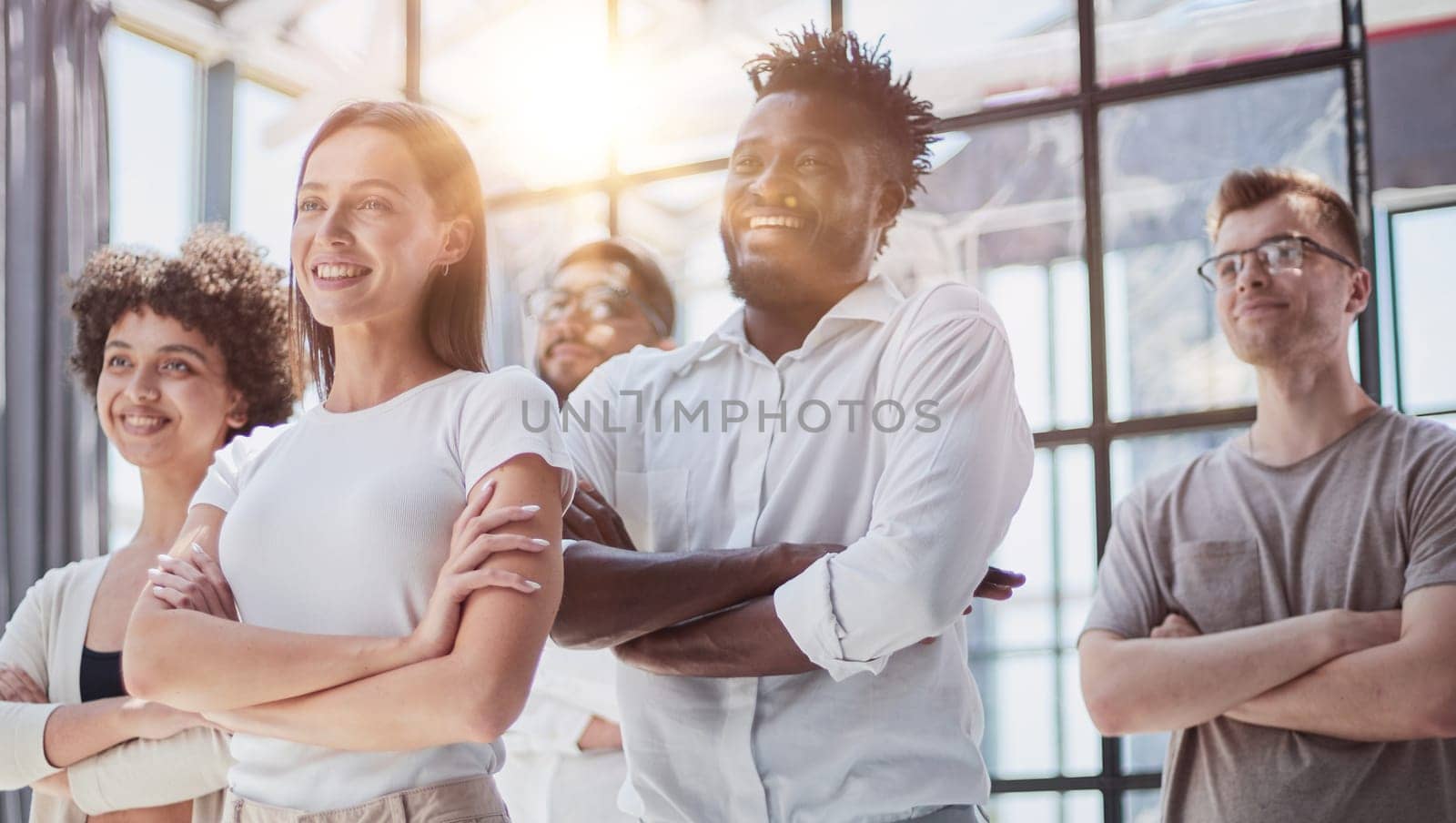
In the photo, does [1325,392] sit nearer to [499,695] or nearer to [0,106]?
[499,695]

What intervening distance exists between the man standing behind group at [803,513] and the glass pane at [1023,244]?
1085mm

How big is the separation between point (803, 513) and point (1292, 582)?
900 mm

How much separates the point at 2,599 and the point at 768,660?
2760mm

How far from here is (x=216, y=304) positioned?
8.16 ft

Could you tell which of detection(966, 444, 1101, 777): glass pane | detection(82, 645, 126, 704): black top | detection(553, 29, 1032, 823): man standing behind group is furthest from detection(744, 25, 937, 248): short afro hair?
detection(82, 645, 126, 704): black top

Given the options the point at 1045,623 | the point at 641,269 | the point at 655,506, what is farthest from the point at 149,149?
the point at 655,506

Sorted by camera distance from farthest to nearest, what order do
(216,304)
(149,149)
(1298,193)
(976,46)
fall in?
(149,149)
(976,46)
(1298,193)
(216,304)

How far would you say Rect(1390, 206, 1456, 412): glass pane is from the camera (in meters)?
3.26

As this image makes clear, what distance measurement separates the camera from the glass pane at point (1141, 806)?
2.93 meters

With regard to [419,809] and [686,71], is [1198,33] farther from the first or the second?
[419,809]

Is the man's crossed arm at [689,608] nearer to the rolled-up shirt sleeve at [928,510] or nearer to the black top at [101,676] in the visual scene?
the rolled-up shirt sleeve at [928,510]

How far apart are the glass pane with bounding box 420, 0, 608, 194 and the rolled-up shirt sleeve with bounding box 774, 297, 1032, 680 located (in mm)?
2029

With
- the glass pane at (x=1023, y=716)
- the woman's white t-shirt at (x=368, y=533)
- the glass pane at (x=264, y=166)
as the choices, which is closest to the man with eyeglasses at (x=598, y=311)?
the glass pane at (x=1023, y=716)

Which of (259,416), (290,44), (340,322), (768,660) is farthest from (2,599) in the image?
(768,660)
